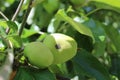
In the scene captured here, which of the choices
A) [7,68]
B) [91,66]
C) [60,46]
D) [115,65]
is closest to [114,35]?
[115,65]

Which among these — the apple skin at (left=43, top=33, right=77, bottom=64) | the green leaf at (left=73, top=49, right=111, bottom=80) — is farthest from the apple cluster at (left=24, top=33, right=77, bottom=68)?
the green leaf at (left=73, top=49, right=111, bottom=80)

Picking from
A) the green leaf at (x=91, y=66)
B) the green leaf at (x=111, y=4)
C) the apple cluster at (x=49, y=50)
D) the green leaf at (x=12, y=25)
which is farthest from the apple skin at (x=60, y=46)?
the green leaf at (x=111, y=4)

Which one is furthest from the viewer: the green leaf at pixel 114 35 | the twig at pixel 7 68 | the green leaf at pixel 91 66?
the green leaf at pixel 114 35

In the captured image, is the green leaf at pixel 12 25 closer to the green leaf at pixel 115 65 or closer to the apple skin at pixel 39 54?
the apple skin at pixel 39 54

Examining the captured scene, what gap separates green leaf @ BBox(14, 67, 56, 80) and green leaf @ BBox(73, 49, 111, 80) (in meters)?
0.25

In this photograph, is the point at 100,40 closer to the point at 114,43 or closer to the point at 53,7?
the point at 114,43

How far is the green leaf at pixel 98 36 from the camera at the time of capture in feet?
4.83

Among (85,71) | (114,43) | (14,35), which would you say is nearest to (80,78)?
(85,71)

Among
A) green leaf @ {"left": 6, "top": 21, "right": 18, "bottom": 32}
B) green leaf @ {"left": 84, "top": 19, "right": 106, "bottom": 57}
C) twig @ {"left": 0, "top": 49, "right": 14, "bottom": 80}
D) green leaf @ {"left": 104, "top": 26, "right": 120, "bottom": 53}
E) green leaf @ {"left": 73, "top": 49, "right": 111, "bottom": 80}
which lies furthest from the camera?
green leaf @ {"left": 104, "top": 26, "right": 120, "bottom": 53}

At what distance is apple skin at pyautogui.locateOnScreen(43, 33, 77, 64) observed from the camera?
1.07 metres

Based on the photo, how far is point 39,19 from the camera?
1.81m

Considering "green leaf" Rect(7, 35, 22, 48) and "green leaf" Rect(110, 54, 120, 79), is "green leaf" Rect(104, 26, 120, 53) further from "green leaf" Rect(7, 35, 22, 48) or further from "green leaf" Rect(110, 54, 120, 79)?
"green leaf" Rect(7, 35, 22, 48)

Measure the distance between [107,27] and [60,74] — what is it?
46cm

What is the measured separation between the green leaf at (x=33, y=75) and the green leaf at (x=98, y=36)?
0.41 meters
